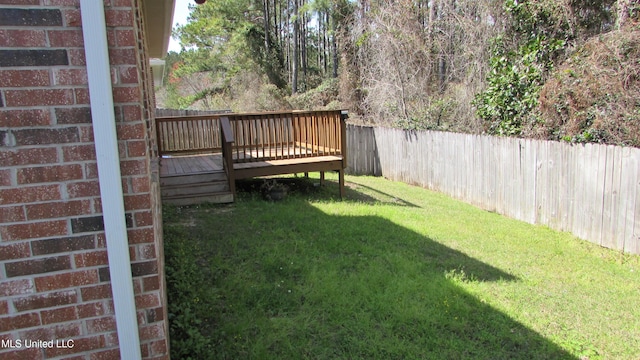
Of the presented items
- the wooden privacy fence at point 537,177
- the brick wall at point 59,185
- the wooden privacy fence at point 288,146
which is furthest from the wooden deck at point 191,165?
the brick wall at point 59,185

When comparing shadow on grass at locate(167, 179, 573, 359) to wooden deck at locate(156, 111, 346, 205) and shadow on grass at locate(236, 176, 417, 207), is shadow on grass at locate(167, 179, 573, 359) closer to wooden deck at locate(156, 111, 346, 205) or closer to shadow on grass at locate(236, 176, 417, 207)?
wooden deck at locate(156, 111, 346, 205)

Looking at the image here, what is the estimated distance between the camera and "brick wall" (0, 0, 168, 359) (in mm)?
1687

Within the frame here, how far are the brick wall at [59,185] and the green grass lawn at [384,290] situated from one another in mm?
1081

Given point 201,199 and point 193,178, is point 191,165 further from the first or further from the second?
point 201,199

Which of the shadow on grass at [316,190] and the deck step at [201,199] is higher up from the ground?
the deck step at [201,199]

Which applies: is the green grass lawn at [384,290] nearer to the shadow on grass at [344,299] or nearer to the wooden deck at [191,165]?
the shadow on grass at [344,299]

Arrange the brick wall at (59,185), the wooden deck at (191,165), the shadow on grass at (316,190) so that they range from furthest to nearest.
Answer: the shadow on grass at (316,190) → the wooden deck at (191,165) → the brick wall at (59,185)

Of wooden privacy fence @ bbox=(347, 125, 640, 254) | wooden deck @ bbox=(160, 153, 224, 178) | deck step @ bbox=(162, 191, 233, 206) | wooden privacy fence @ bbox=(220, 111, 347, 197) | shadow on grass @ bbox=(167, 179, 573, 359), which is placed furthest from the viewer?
wooden deck @ bbox=(160, 153, 224, 178)

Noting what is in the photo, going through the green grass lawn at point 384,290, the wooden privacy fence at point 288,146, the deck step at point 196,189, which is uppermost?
the wooden privacy fence at point 288,146

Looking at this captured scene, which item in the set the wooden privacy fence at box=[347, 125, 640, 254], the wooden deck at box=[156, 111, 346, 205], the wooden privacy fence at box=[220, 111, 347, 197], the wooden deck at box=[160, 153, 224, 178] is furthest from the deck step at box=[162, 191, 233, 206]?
the wooden privacy fence at box=[347, 125, 640, 254]

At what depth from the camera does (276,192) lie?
760cm

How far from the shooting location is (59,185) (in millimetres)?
1764

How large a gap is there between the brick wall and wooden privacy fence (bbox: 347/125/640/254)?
6.30 m

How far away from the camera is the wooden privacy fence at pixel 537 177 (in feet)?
19.5
